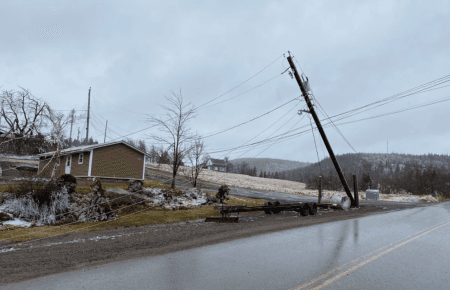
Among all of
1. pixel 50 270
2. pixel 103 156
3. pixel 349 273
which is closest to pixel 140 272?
pixel 50 270

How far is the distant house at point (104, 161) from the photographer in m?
30.1

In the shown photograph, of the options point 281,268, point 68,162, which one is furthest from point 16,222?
point 68,162

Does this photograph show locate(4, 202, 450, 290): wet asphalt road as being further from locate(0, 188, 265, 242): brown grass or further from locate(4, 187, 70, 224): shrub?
locate(4, 187, 70, 224): shrub

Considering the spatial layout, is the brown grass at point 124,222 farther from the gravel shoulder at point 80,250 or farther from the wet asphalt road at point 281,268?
the wet asphalt road at point 281,268

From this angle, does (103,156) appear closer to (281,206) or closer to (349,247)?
(281,206)

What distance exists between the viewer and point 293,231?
10055 mm

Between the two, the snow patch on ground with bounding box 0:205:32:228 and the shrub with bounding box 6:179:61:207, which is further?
the shrub with bounding box 6:179:61:207

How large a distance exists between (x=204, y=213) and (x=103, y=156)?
19.3 meters

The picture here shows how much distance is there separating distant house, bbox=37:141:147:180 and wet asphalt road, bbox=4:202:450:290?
26.8m

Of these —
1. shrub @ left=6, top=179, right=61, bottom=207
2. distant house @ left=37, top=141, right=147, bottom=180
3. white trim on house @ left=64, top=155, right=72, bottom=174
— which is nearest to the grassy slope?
shrub @ left=6, top=179, right=61, bottom=207

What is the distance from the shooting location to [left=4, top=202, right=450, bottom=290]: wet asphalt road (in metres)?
4.62

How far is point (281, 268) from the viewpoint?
5.45m

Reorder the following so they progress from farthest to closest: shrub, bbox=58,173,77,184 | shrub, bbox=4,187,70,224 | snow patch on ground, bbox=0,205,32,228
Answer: shrub, bbox=58,173,77,184 < shrub, bbox=4,187,70,224 < snow patch on ground, bbox=0,205,32,228

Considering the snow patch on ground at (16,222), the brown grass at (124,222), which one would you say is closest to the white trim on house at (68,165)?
the brown grass at (124,222)
